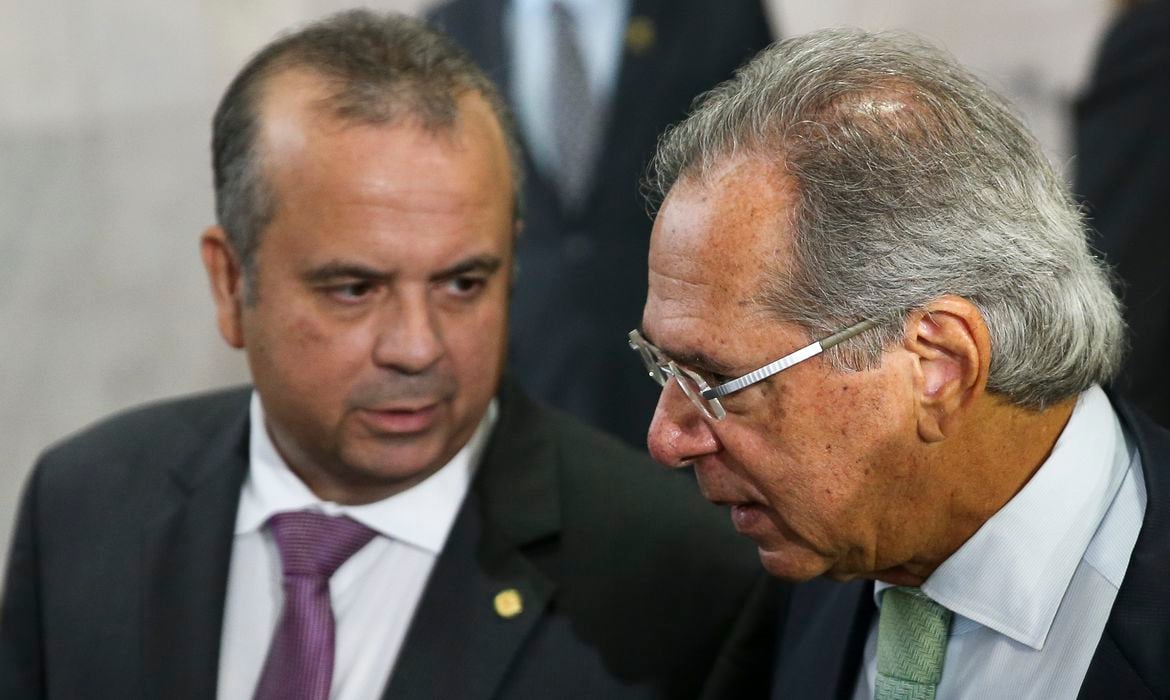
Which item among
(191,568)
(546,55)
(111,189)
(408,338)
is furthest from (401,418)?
(111,189)

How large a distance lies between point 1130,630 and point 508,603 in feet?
3.37

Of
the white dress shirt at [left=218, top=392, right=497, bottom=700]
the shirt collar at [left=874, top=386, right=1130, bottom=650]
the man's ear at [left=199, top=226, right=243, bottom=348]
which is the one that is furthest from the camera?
the man's ear at [left=199, top=226, right=243, bottom=348]

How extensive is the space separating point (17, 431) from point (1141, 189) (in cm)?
332

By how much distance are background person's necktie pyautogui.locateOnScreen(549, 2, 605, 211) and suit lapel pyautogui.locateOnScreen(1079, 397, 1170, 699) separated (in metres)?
2.05

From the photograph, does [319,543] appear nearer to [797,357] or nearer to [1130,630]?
[797,357]

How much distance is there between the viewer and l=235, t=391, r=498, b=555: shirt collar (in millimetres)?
2498

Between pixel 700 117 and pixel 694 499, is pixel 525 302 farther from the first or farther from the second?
pixel 700 117

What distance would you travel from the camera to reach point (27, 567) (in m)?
2.71

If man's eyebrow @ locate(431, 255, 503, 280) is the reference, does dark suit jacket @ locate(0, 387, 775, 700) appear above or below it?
below

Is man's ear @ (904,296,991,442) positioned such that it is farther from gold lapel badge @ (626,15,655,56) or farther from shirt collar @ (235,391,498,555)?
gold lapel badge @ (626,15,655,56)

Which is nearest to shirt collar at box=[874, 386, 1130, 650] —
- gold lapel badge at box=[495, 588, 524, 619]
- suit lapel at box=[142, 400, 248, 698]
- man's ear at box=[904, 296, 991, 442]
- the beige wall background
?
man's ear at box=[904, 296, 991, 442]

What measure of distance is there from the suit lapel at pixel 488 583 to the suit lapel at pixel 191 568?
0.37 m

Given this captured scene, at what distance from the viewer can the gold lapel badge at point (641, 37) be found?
143 inches

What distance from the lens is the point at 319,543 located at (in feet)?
8.20
